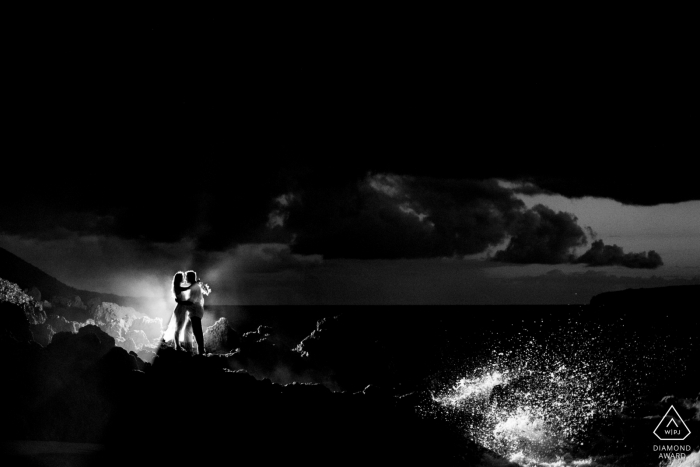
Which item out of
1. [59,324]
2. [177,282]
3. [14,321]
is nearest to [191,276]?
[177,282]

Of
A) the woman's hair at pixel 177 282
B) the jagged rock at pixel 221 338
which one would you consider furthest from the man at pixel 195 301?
the jagged rock at pixel 221 338

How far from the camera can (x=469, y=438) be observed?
11930 mm

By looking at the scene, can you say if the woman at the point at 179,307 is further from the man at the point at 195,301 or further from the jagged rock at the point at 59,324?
the jagged rock at the point at 59,324

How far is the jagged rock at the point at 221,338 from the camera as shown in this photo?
59.0ft

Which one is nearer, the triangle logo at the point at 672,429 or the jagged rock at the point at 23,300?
the triangle logo at the point at 672,429

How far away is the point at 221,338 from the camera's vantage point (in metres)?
18.1

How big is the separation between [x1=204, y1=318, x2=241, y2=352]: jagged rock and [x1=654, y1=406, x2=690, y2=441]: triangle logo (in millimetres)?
11260

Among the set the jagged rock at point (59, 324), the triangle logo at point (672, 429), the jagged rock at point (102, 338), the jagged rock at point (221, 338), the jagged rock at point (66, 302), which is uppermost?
the jagged rock at point (66, 302)

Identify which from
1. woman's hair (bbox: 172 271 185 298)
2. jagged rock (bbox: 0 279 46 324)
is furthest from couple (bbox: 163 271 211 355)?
jagged rock (bbox: 0 279 46 324)

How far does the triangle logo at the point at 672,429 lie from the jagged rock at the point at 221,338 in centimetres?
1126

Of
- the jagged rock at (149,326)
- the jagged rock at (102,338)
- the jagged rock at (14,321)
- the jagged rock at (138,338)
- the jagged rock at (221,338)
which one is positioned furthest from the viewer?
the jagged rock at (149,326)

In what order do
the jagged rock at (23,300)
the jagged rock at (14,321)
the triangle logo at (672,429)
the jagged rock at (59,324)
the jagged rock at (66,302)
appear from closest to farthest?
the jagged rock at (14,321) < the triangle logo at (672,429) < the jagged rock at (23,300) < the jagged rock at (59,324) < the jagged rock at (66,302)

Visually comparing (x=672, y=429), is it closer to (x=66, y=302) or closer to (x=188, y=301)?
(x=188, y=301)

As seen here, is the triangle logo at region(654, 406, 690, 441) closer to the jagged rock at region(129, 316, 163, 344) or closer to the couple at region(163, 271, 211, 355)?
the couple at region(163, 271, 211, 355)
